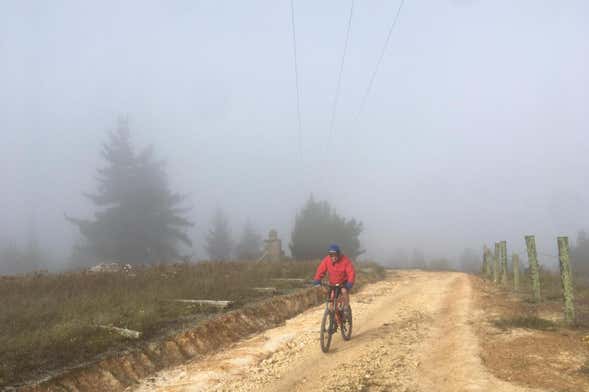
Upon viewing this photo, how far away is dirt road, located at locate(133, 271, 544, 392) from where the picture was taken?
22.5 feet

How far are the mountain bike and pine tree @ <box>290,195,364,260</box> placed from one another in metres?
26.3

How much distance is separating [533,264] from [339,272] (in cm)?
816

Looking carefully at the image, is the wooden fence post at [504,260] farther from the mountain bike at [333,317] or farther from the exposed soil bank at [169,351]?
the mountain bike at [333,317]

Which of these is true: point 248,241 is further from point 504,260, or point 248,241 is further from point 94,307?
point 94,307

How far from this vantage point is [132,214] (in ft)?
127

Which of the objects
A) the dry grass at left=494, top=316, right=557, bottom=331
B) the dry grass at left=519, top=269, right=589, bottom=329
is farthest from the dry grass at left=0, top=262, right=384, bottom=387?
the dry grass at left=519, top=269, right=589, bottom=329

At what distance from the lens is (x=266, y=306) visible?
1306 cm

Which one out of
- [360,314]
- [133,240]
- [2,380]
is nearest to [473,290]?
[360,314]

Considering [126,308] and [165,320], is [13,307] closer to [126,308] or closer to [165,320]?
[126,308]

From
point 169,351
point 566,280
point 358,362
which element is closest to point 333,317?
point 358,362

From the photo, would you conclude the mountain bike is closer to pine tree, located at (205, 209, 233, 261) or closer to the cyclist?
the cyclist

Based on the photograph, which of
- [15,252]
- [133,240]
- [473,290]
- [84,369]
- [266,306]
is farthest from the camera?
[15,252]

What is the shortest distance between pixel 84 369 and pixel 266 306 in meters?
6.51

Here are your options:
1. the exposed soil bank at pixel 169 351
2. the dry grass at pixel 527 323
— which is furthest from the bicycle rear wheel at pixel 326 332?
the dry grass at pixel 527 323
